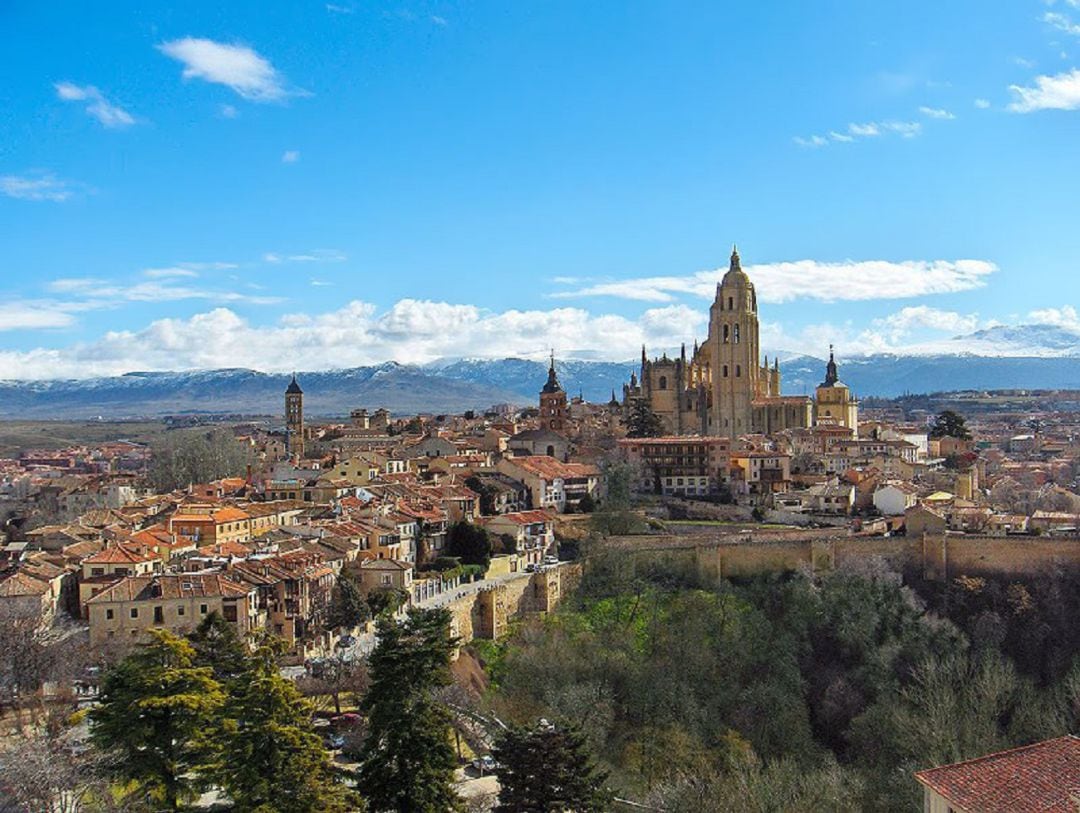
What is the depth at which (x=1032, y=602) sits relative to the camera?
1645 inches

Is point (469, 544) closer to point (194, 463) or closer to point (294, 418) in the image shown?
point (194, 463)

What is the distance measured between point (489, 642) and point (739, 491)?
25.2 metres

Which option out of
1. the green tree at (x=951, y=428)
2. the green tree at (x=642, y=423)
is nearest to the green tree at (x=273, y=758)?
the green tree at (x=642, y=423)

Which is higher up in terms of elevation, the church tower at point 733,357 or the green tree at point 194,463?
the church tower at point 733,357

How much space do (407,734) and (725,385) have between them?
60633 mm

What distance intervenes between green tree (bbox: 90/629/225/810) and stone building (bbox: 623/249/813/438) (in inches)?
2274

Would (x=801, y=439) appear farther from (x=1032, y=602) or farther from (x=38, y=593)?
(x=38, y=593)

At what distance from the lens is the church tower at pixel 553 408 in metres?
74.2

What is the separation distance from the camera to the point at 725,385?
3132 inches

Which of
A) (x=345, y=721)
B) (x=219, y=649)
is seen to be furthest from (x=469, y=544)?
(x=219, y=649)

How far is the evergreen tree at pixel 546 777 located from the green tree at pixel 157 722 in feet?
17.9

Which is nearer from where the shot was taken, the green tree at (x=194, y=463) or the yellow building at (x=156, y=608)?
the yellow building at (x=156, y=608)

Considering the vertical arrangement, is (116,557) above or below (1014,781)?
above

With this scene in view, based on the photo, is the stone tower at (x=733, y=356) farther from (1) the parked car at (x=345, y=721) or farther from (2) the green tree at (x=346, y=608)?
(1) the parked car at (x=345, y=721)
